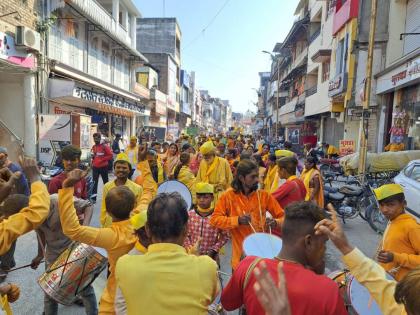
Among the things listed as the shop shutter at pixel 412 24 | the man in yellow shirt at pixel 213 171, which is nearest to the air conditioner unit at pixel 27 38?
the man in yellow shirt at pixel 213 171

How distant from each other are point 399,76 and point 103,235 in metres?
13.1

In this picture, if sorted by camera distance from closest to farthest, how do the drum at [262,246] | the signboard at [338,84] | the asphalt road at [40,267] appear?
the drum at [262,246] < the asphalt road at [40,267] < the signboard at [338,84]

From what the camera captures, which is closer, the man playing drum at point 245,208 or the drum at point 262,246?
the drum at point 262,246

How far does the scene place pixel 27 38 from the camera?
11758 millimetres

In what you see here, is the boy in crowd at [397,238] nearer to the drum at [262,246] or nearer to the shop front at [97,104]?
the drum at [262,246]

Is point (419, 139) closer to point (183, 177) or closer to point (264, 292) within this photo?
point (183, 177)

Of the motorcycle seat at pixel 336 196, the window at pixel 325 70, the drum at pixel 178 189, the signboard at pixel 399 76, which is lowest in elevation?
the motorcycle seat at pixel 336 196

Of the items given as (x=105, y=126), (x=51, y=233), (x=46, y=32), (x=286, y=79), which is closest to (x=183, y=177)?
(x=51, y=233)

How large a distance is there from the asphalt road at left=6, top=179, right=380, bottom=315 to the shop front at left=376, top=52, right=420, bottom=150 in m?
5.71

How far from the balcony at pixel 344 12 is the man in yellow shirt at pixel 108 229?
1673cm

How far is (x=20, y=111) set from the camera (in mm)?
13078

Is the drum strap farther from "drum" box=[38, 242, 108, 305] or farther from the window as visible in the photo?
the window

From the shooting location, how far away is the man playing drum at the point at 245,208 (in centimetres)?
323

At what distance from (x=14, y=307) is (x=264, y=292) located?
12.0 ft
